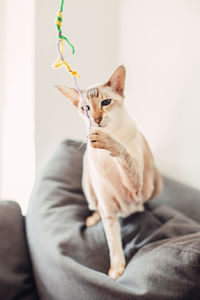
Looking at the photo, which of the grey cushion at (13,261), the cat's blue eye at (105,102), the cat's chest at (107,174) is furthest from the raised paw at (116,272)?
the cat's blue eye at (105,102)

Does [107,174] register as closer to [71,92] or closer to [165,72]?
[71,92]

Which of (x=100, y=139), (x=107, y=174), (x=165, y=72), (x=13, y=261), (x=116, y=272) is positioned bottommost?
(x=13, y=261)

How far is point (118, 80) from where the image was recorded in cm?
62

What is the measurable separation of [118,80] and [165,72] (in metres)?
0.41

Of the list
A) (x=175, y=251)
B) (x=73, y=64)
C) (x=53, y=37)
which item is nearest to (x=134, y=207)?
(x=175, y=251)

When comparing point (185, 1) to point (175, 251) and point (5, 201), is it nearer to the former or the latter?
point (175, 251)

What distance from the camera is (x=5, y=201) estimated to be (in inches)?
39.7

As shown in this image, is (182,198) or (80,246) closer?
(80,246)

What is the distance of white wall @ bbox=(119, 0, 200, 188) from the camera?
0.87 metres

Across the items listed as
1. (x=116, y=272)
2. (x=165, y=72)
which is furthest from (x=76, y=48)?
(x=116, y=272)

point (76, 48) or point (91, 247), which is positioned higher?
point (76, 48)

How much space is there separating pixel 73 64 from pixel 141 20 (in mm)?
247

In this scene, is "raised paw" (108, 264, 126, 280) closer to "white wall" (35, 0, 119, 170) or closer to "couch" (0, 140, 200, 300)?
"couch" (0, 140, 200, 300)

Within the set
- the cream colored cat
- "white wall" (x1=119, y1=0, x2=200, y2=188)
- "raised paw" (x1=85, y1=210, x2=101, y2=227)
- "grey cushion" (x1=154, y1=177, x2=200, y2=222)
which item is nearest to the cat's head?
the cream colored cat
